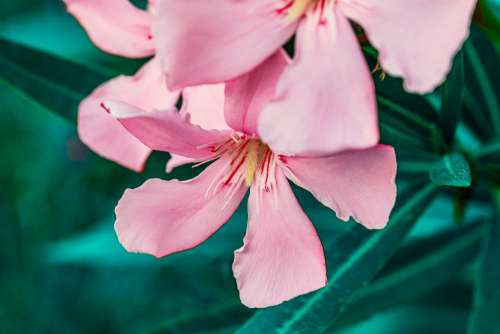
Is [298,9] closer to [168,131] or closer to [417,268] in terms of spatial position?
[168,131]

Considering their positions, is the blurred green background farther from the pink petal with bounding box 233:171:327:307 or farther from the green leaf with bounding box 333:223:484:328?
the pink petal with bounding box 233:171:327:307

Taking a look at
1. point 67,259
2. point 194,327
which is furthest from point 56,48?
point 194,327

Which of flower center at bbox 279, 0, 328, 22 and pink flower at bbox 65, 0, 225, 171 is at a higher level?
flower center at bbox 279, 0, 328, 22

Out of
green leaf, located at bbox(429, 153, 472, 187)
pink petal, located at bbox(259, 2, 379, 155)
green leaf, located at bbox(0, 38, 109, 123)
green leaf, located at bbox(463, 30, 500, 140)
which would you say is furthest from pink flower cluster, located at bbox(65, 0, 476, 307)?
green leaf, located at bbox(463, 30, 500, 140)

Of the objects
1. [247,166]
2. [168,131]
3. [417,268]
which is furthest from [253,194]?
[417,268]

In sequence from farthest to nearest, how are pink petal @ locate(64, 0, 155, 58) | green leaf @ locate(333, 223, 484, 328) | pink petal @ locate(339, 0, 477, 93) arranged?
green leaf @ locate(333, 223, 484, 328) < pink petal @ locate(64, 0, 155, 58) < pink petal @ locate(339, 0, 477, 93)

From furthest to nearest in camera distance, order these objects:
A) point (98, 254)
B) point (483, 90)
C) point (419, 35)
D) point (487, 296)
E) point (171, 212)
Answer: point (98, 254)
point (483, 90)
point (487, 296)
point (171, 212)
point (419, 35)
